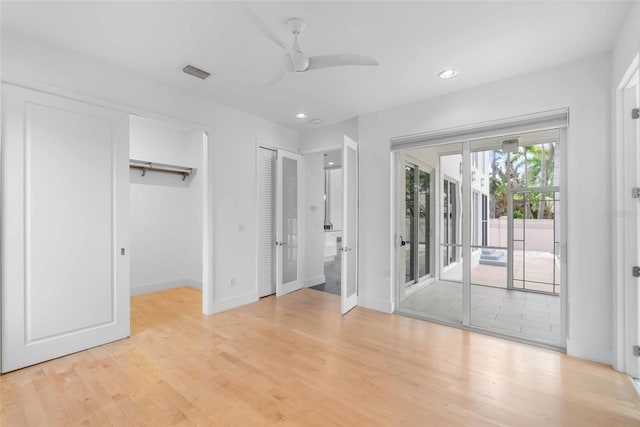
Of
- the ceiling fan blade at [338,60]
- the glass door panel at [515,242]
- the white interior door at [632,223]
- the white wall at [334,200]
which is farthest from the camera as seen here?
the white wall at [334,200]

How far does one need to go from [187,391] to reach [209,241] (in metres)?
1.98

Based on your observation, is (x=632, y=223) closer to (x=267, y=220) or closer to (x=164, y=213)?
(x=267, y=220)

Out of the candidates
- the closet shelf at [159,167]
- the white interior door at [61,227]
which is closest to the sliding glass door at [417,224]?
the white interior door at [61,227]

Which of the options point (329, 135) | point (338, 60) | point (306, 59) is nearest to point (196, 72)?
point (306, 59)

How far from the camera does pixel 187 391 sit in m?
2.23

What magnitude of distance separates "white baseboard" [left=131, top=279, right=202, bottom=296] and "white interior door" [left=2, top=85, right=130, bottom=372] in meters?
1.90

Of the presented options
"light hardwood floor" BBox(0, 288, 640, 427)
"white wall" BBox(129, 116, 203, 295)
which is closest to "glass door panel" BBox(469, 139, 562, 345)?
"light hardwood floor" BBox(0, 288, 640, 427)

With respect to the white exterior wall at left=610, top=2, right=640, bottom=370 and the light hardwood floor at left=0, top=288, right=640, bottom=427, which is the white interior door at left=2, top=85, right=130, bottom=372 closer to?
the light hardwood floor at left=0, top=288, right=640, bottom=427

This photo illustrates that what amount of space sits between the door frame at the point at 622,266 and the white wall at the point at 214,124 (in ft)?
13.2

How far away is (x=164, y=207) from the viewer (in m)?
5.21

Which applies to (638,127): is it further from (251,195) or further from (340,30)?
(251,195)

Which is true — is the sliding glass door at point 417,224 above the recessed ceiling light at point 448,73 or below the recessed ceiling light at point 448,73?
below

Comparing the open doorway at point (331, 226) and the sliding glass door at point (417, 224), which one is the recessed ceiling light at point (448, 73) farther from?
the open doorway at point (331, 226)

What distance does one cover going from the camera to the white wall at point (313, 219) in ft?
17.9
